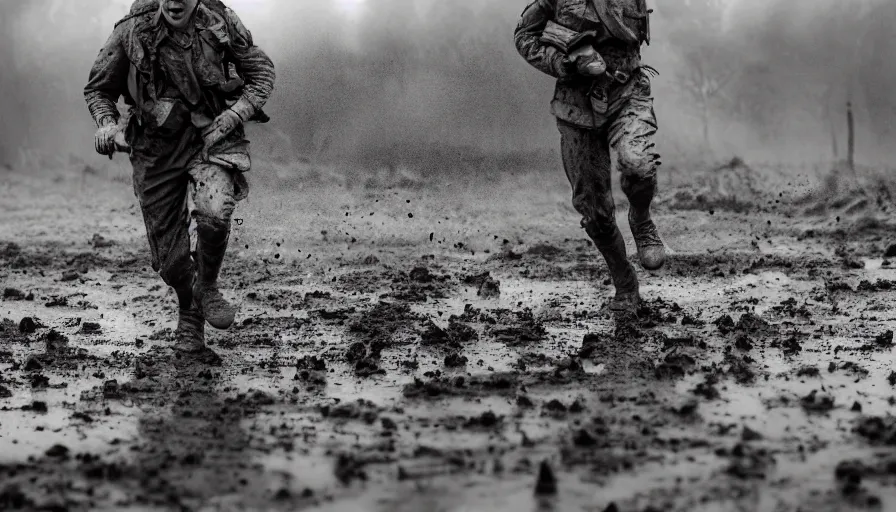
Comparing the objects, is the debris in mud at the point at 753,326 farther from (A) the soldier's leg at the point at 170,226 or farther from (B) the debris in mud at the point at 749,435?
(A) the soldier's leg at the point at 170,226

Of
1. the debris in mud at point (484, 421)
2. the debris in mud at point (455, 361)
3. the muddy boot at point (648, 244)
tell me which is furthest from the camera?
the muddy boot at point (648, 244)

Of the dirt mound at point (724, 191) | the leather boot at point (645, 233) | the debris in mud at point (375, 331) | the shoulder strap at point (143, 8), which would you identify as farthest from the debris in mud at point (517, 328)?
the dirt mound at point (724, 191)

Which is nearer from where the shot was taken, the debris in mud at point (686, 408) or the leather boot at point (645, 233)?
the debris in mud at point (686, 408)

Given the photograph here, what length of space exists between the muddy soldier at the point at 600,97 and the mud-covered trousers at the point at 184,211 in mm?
1890

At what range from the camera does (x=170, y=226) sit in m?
6.77

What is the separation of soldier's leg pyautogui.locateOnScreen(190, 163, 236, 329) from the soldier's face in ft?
2.33

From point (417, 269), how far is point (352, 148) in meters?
3.30

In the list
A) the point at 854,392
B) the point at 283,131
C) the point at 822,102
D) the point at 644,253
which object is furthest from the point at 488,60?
the point at 854,392

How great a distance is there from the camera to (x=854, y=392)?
17.6ft

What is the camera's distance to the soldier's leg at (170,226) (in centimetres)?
671

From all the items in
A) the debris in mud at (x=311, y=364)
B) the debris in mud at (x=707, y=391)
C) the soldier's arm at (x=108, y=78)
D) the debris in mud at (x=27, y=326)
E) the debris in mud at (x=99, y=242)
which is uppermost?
the debris in mud at (x=99, y=242)

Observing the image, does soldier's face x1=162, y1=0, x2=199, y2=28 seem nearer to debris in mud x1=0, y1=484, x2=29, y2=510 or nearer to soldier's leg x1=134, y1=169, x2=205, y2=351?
soldier's leg x1=134, y1=169, x2=205, y2=351

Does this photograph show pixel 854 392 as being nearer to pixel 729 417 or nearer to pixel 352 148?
pixel 729 417

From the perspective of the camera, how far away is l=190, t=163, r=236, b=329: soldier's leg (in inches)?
257
